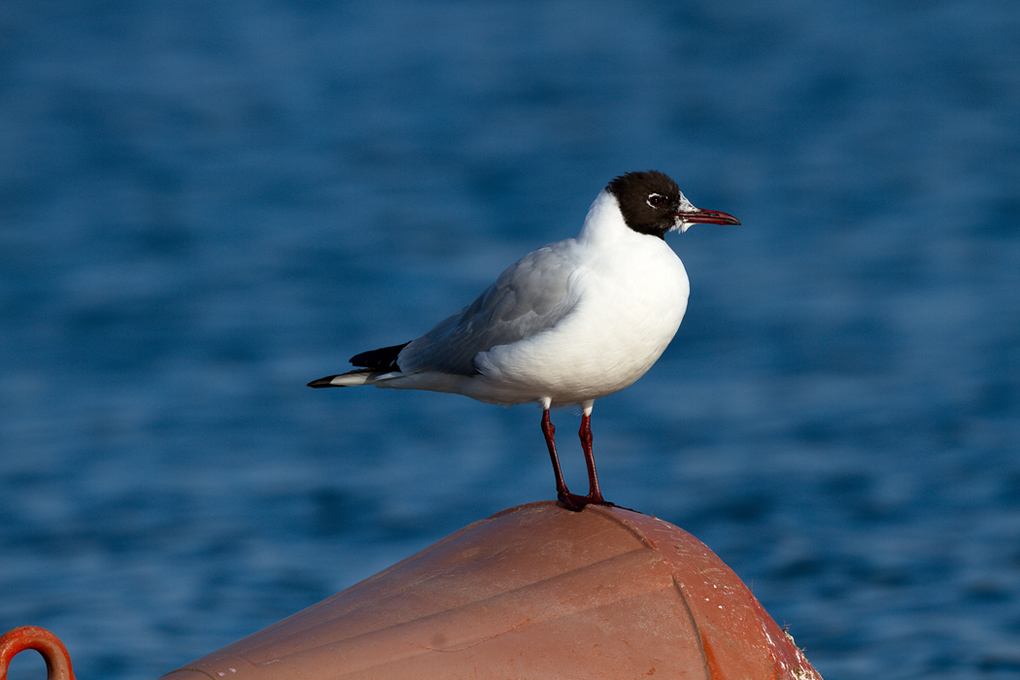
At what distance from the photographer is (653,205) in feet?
19.8

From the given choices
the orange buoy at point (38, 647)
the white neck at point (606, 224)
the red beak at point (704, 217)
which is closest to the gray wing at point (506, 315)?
the white neck at point (606, 224)

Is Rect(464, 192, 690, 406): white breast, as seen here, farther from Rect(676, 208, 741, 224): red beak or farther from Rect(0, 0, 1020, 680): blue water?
Rect(0, 0, 1020, 680): blue water

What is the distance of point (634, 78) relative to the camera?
30281 mm

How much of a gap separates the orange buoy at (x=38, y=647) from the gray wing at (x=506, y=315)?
2344 mm

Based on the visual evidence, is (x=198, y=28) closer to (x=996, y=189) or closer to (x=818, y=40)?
(x=818, y=40)

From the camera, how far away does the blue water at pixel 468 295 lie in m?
14.9

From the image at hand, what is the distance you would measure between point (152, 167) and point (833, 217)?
14064mm

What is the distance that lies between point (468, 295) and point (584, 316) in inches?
597

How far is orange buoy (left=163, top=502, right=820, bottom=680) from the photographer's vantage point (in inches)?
196

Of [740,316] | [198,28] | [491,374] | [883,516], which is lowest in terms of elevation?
[883,516]

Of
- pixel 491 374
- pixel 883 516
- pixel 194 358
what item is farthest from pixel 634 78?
pixel 491 374

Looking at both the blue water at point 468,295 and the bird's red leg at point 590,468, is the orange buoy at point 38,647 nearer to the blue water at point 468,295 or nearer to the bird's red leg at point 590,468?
the bird's red leg at point 590,468

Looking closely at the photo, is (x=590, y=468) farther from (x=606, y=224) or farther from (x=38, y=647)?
(x=38, y=647)

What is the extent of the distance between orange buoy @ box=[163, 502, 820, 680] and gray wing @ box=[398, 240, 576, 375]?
94 cm
